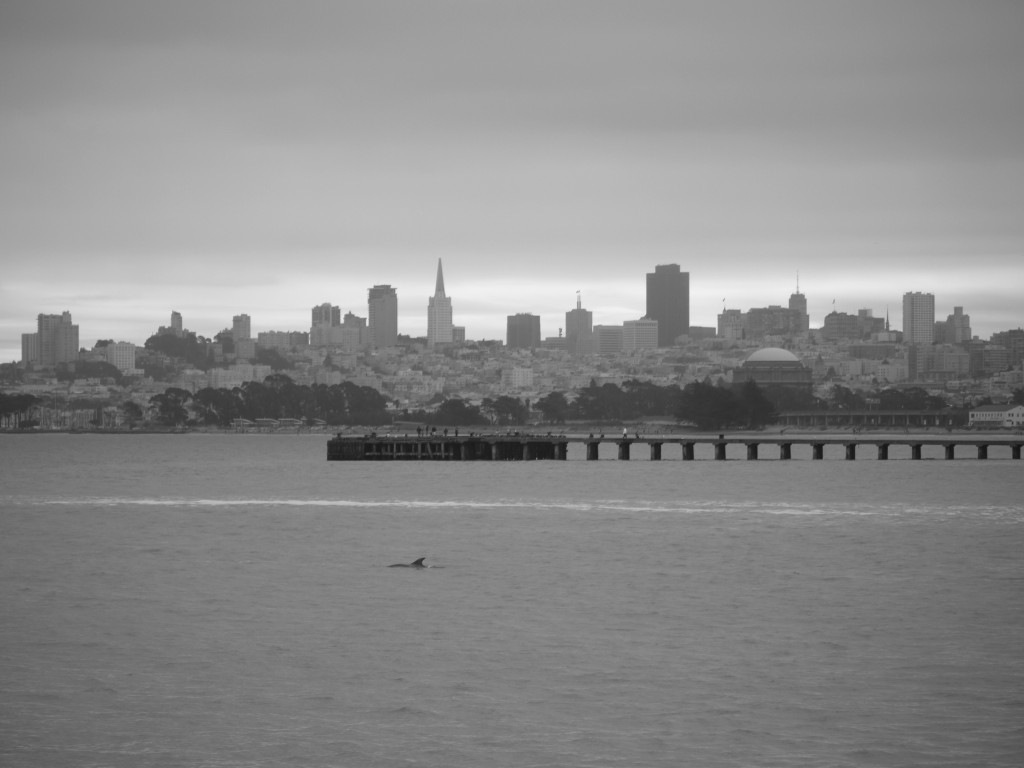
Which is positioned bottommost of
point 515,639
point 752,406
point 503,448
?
point 515,639

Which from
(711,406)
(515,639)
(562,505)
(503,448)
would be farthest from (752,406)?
(515,639)

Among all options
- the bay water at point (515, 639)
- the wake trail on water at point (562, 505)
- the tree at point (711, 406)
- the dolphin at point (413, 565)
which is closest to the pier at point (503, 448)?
the wake trail on water at point (562, 505)

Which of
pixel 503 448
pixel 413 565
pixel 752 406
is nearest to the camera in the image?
pixel 413 565

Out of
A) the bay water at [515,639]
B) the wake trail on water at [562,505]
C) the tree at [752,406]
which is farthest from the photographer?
the tree at [752,406]

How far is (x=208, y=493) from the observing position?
79688mm

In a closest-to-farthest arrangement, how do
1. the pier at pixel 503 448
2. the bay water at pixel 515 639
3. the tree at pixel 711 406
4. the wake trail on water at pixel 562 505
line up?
1. the bay water at pixel 515 639
2. the wake trail on water at pixel 562 505
3. the pier at pixel 503 448
4. the tree at pixel 711 406

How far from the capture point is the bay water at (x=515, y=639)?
22.4 meters

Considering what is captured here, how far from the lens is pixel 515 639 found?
29812mm

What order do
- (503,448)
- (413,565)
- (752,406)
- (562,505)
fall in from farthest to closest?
(752,406) < (503,448) < (562,505) < (413,565)

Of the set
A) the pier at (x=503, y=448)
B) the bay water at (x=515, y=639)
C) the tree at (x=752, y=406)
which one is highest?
the tree at (x=752, y=406)

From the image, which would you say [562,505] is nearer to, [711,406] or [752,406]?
[711,406]

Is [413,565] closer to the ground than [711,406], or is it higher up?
closer to the ground

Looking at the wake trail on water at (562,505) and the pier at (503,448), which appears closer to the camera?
the wake trail on water at (562,505)

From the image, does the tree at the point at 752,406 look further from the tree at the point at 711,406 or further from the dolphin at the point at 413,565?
the dolphin at the point at 413,565
